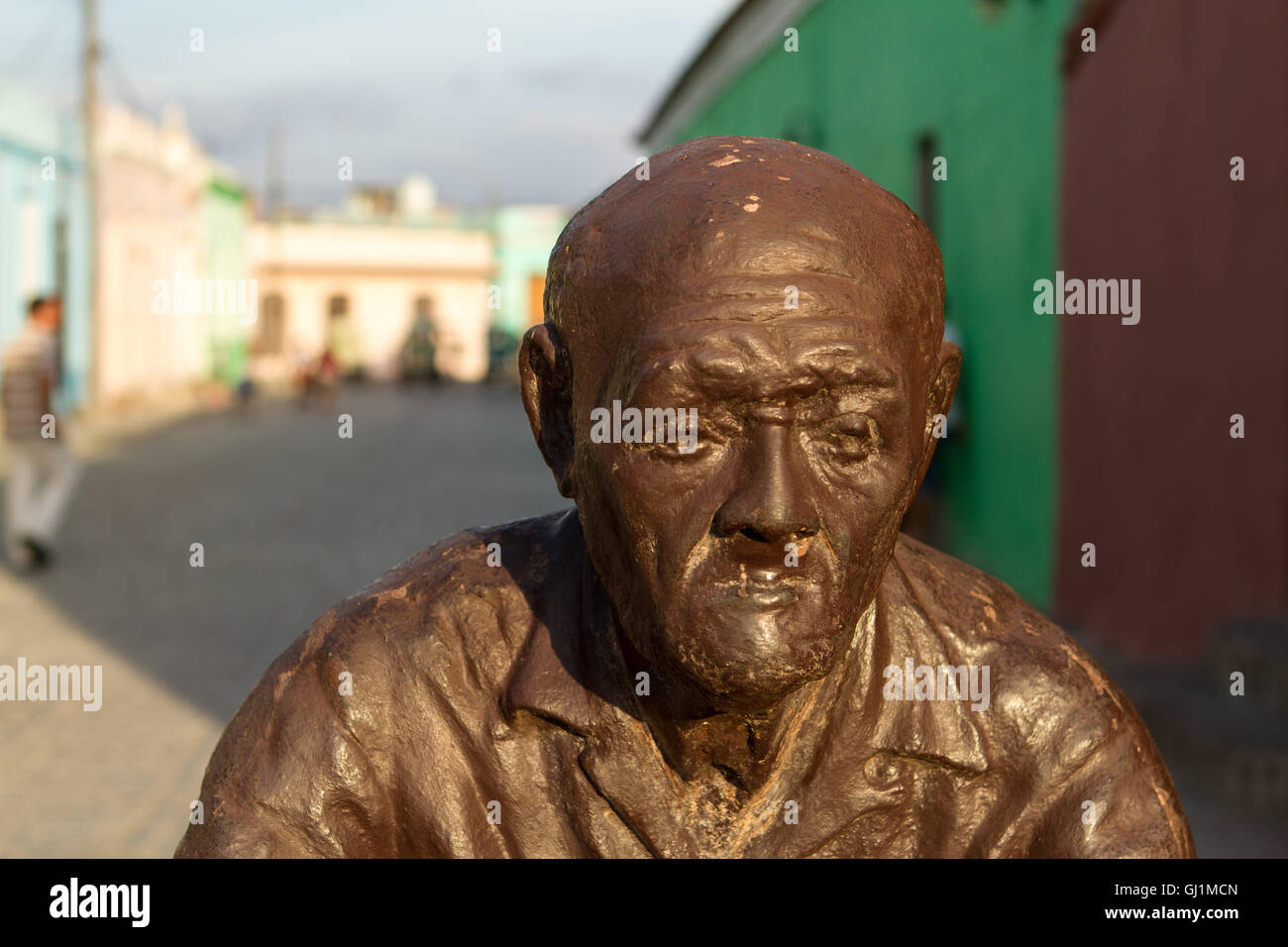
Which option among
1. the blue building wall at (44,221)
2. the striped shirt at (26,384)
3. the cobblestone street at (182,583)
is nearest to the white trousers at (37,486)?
the striped shirt at (26,384)

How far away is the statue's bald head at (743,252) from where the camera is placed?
4.83 ft

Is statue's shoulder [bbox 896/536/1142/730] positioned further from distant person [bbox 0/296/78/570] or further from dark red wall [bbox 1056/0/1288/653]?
distant person [bbox 0/296/78/570]

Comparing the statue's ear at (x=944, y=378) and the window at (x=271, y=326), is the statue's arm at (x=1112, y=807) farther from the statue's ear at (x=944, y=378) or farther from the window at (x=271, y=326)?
the window at (x=271, y=326)

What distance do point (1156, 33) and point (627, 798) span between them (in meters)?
6.49

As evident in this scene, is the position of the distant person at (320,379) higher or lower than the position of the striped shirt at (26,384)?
higher

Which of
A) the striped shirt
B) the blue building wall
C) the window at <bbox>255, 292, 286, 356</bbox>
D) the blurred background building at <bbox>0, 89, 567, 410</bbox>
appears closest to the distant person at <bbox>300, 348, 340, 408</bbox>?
the blurred background building at <bbox>0, 89, 567, 410</bbox>

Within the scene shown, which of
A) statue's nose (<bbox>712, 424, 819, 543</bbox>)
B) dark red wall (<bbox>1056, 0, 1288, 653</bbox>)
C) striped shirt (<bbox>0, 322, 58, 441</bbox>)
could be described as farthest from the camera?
striped shirt (<bbox>0, 322, 58, 441</bbox>)

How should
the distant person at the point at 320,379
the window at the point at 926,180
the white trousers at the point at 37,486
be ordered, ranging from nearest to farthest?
the white trousers at the point at 37,486, the window at the point at 926,180, the distant person at the point at 320,379

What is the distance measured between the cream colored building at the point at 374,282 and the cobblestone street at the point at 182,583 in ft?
70.3

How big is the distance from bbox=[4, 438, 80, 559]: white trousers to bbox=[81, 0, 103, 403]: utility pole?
12679 mm

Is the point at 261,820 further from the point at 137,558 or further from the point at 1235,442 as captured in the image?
the point at 137,558

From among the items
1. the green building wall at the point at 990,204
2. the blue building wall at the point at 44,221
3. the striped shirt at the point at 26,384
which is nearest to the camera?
the green building wall at the point at 990,204

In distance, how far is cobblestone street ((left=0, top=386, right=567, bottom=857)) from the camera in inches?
216

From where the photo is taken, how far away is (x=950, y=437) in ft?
33.4
